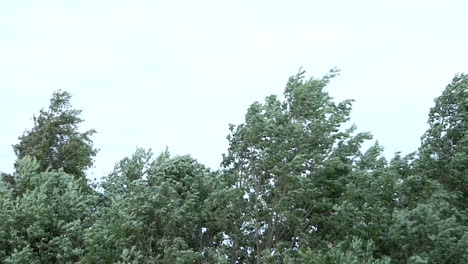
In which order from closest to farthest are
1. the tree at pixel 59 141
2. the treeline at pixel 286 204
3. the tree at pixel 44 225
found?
the treeline at pixel 286 204
the tree at pixel 44 225
the tree at pixel 59 141

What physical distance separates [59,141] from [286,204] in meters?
22.5

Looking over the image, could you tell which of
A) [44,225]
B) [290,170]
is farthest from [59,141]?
[290,170]

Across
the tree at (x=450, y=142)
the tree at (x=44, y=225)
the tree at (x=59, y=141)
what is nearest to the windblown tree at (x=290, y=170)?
the tree at (x=450, y=142)

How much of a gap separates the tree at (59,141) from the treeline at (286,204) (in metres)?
15.6

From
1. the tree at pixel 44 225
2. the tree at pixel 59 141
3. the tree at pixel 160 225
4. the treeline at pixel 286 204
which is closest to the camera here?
the treeline at pixel 286 204

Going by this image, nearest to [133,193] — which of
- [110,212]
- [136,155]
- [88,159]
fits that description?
[110,212]

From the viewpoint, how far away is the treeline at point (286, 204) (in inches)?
680

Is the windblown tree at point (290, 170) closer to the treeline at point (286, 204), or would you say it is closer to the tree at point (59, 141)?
the treeline at point (286, 204)

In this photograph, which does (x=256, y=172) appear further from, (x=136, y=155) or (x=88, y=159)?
(x=88, y=159)

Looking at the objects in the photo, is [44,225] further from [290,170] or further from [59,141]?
[59,141]

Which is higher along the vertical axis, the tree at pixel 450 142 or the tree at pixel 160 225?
the tree at pixel 450 142

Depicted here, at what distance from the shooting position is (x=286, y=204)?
1770 cm

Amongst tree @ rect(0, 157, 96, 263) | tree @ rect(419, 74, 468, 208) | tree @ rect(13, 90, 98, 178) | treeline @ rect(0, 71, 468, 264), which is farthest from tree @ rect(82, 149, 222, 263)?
tree @ rect(13, 90, 98, 178)

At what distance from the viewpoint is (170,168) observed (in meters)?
20.2
